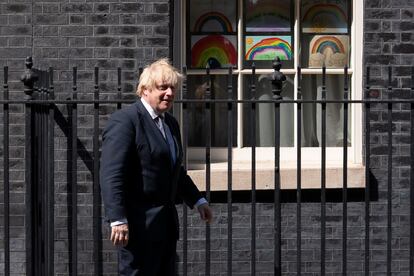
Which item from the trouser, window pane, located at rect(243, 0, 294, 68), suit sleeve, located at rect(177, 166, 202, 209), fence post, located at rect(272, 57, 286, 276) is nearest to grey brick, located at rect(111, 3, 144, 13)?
window pane, located at rect(243, 0, 294, 68)

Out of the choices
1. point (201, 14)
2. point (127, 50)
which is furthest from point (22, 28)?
point (201, 14)

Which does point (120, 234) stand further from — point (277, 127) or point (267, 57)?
point (267, 57)

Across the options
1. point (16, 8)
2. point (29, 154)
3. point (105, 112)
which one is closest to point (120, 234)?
point (29, 154)

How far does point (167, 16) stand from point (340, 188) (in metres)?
1.93

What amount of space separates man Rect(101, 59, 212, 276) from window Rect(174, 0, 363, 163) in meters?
2.40

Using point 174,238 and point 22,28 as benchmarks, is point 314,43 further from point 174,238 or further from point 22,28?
point 174,238

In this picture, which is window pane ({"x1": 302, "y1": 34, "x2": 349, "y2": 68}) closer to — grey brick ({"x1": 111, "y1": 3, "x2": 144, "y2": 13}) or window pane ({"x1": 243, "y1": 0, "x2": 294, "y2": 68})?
window pane ({"x1": 243, "y1": 0, "x2": 294, "y2": 68})

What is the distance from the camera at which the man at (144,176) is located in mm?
4641

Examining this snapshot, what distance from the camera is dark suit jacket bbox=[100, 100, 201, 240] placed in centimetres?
462

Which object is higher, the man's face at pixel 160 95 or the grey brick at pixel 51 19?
the grey brick at pixel 51 19

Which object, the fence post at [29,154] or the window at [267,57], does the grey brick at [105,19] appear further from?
the fence post at [29,154]

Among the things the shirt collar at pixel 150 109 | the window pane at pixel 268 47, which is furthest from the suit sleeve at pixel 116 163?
the window pane at pixel 268 47

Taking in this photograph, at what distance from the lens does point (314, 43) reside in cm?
732

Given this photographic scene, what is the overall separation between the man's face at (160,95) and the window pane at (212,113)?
94.4 inches
